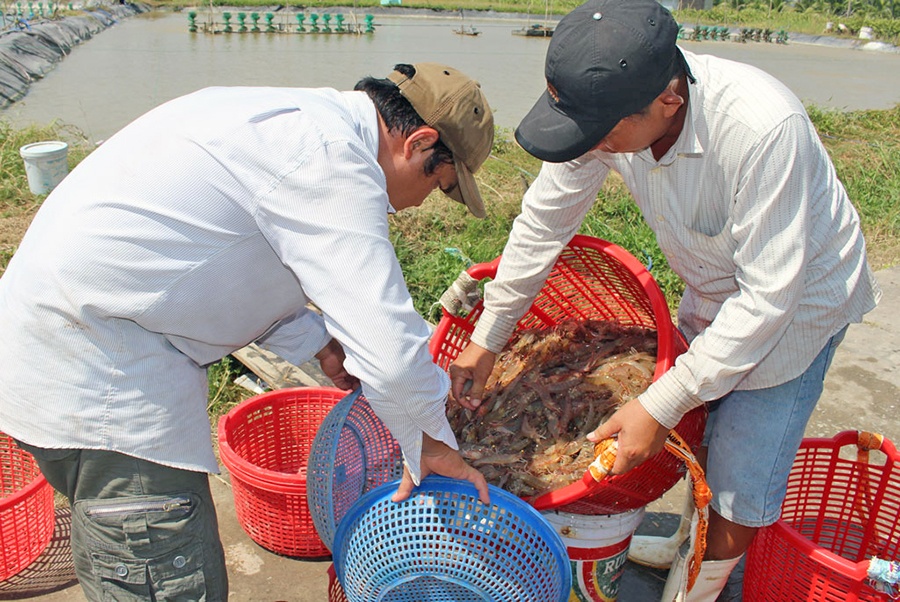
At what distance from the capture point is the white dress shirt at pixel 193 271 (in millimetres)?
1603

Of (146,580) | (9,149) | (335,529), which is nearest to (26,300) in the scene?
(146,580)

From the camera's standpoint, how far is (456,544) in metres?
1.98

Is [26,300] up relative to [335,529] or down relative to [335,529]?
up

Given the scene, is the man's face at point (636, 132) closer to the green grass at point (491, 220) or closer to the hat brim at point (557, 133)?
the hat brim at point (557, 133)

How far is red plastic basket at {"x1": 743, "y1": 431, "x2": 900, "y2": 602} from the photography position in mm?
2273

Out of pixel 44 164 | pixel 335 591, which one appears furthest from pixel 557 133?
pixel 44 164

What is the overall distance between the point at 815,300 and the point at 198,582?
1830 millimetres

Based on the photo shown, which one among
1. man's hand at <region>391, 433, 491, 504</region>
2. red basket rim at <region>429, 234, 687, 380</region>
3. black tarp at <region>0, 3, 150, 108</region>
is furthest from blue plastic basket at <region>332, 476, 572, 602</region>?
black tarp at <region>0, 3, 150, 108</region>

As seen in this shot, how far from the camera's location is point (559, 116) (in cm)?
196

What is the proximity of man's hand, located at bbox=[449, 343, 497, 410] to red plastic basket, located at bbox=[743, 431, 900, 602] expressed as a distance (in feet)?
3.41

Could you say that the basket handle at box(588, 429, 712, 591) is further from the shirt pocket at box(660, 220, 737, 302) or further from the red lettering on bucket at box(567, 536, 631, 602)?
the shirt pocket at box(660, 220, 737, 302)

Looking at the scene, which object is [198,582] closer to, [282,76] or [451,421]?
[451,421]

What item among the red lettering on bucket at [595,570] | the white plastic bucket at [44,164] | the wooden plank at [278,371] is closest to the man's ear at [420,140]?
the red lettering on bucket at [595,570]

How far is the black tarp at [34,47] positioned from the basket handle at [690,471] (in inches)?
471
